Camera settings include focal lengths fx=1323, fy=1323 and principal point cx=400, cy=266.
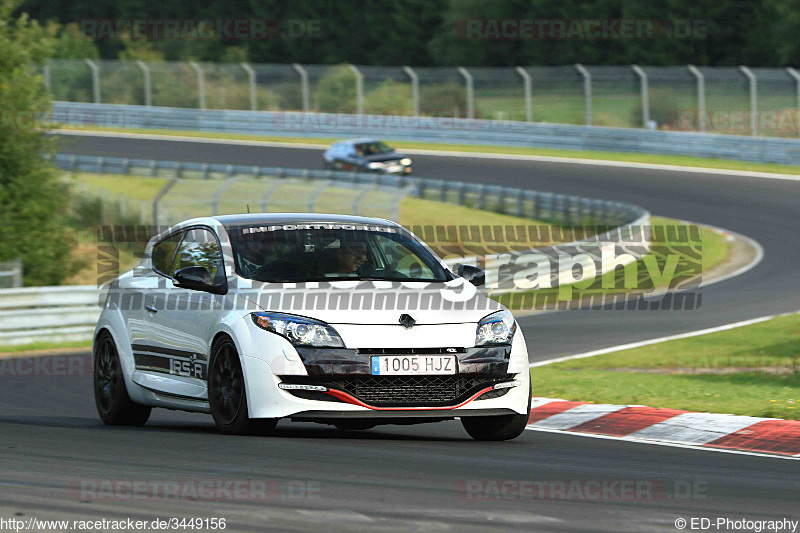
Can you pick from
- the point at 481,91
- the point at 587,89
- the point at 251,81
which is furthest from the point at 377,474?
the point at 251,81

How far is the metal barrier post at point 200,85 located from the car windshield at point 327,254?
43023 mm

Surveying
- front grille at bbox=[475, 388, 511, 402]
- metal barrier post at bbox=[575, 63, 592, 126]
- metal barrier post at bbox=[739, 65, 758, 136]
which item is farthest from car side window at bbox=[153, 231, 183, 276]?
metal barrier post at bbox=[575, 63, 592, 126]

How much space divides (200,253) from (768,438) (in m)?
4.05

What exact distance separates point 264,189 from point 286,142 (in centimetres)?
2105

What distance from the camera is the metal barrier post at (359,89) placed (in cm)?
4994

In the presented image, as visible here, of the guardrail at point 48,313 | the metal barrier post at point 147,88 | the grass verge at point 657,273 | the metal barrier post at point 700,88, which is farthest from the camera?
the metal barrier post at point 147,88

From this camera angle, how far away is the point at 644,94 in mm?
45281

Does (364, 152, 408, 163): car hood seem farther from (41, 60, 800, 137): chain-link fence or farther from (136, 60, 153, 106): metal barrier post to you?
(136, 60, 153, 106): metal barrier post

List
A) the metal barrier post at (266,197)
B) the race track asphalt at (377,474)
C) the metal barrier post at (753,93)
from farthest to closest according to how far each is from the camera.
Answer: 1. the metal barrier post at (753,93)
2. the metal barrier post at (266,197)
3. the race track asphalt at (377,474)

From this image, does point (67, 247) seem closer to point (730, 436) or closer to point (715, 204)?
point (715, 204)

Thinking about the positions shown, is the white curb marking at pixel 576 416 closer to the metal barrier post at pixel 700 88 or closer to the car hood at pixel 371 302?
the car hood at pixel 371 302

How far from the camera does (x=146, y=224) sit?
3152 cm

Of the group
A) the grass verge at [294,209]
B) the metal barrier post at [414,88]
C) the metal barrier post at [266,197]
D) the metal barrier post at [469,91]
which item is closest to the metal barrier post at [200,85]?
the metal barrier post at [414,88]

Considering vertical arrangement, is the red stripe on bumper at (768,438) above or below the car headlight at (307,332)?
below
